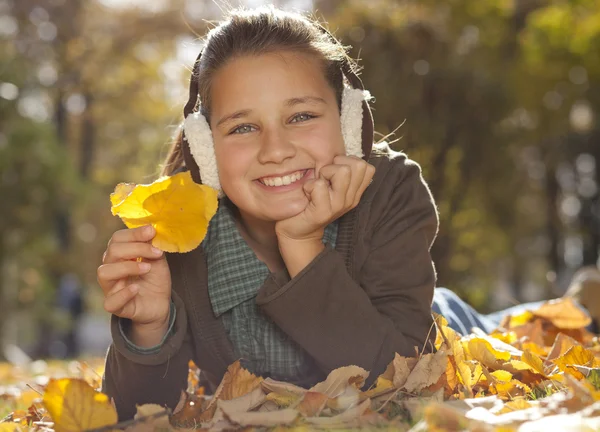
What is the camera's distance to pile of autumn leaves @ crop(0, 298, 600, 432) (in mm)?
1667

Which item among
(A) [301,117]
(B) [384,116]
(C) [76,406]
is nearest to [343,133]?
(A) [301,117]

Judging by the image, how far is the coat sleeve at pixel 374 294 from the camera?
2451mm

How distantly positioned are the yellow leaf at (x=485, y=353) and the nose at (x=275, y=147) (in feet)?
3.19

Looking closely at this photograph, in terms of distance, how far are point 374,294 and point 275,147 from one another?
0.67 meters

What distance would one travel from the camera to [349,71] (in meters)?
3.04

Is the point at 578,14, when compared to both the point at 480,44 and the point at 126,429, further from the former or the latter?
the point at 126,429

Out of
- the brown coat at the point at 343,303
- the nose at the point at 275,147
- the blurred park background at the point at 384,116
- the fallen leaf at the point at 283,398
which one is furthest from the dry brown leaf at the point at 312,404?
the blurred park background at the point at 384,116

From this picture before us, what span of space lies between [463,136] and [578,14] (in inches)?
259

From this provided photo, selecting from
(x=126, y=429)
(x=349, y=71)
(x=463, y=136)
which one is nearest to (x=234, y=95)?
(x=349, y=71)

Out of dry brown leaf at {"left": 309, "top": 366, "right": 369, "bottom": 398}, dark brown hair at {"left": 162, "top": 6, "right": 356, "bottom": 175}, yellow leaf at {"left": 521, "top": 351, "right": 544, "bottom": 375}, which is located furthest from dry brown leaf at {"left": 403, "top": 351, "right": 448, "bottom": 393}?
dark brown hair at {"left": 162, "top": 6, "right": 356, "bottom": 175}

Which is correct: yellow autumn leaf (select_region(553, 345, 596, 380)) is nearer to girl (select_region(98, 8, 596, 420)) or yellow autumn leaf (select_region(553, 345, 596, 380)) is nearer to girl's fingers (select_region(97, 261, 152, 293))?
girl (select_region(98, 8, 596, 420))

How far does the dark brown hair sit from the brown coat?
0.48 m

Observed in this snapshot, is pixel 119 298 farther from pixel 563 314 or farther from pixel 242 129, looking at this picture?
pixel 563 314

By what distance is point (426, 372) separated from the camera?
219 centimetres
